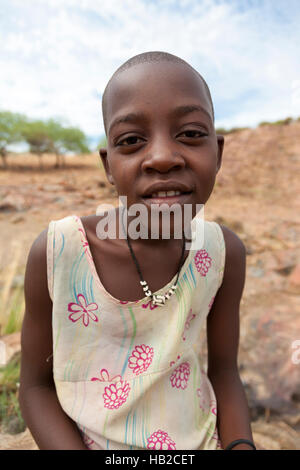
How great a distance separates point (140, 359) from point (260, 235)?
→ 3.48 m

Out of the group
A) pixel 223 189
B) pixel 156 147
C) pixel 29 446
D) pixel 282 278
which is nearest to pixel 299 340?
pixel 282 278

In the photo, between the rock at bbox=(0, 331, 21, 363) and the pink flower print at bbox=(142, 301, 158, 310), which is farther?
the rock at bbox=(0, 331, 21, 363)

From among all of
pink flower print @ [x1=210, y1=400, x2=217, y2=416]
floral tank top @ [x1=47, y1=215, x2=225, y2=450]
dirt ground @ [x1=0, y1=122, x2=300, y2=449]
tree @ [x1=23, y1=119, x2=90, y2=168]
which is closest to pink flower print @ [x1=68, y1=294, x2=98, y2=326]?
floral tank top @ [x1=47, y1=215, x2=225, y2=450]

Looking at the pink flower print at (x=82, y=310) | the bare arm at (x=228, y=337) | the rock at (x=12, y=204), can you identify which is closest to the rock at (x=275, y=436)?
the bare arm at (x=228, y=337)

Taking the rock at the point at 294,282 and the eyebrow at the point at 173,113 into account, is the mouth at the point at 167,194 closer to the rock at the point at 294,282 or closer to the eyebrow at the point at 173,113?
the eyebrow at the point at 173,113

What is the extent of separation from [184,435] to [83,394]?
34 cm

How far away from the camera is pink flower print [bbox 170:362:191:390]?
3.45 feet

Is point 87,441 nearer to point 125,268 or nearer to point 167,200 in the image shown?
point 125,268

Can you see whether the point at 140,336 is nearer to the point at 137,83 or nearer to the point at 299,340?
the point at 137,83

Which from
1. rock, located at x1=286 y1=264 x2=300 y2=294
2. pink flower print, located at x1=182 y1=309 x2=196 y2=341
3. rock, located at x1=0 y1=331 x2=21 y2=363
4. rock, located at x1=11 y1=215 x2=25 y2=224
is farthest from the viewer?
rock, located at x1=11 y1=215 x2=25 y2=224

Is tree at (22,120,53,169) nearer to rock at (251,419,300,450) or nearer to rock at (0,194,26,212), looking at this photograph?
rock at (0,194,26,212)

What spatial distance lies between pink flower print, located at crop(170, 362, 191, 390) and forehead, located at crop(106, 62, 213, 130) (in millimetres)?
785

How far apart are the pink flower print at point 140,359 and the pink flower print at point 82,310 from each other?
0.17m

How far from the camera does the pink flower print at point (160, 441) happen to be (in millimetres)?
978
